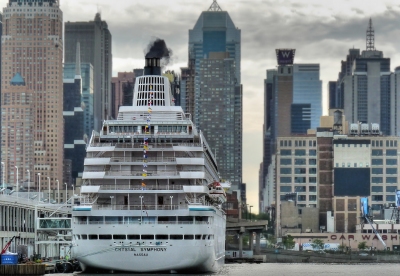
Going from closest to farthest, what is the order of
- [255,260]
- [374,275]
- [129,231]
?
[129,231], [374,275], [255,260]

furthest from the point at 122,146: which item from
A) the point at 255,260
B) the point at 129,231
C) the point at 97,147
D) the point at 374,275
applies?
the point at 255,260

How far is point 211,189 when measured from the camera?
11619 cm

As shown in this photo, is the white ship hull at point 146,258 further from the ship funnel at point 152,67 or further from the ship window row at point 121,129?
the ship funnel at point 152,67

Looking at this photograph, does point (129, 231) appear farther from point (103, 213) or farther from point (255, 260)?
point (255, 260)

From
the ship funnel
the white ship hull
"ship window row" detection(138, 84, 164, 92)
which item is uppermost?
the ship funnel

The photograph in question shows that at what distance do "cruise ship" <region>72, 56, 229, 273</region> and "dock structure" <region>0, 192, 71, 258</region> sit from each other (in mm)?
16527

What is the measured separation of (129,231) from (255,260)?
71.1 meters

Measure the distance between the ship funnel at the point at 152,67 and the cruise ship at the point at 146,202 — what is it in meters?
15.3

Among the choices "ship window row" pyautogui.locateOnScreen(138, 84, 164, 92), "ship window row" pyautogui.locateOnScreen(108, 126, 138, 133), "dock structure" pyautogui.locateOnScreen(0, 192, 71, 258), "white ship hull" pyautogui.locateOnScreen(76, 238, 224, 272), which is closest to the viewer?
"white ship hull" pyautogui.locateOnScreen(76, 238, 224, 272)

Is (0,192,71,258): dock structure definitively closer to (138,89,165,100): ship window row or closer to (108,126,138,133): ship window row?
(138,89,165,100): ship window row

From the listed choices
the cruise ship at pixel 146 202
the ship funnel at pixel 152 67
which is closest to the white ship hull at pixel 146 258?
the cruise ship at pixel 146 202

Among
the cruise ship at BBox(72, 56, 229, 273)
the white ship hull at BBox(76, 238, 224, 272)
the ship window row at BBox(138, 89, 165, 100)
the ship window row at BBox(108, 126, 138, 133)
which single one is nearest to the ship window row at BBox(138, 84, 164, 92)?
the ship window row at BBox(138, 89, 165, 100)

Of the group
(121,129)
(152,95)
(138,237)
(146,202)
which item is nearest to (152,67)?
(152,95)

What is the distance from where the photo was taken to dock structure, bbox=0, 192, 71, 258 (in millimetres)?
123250
